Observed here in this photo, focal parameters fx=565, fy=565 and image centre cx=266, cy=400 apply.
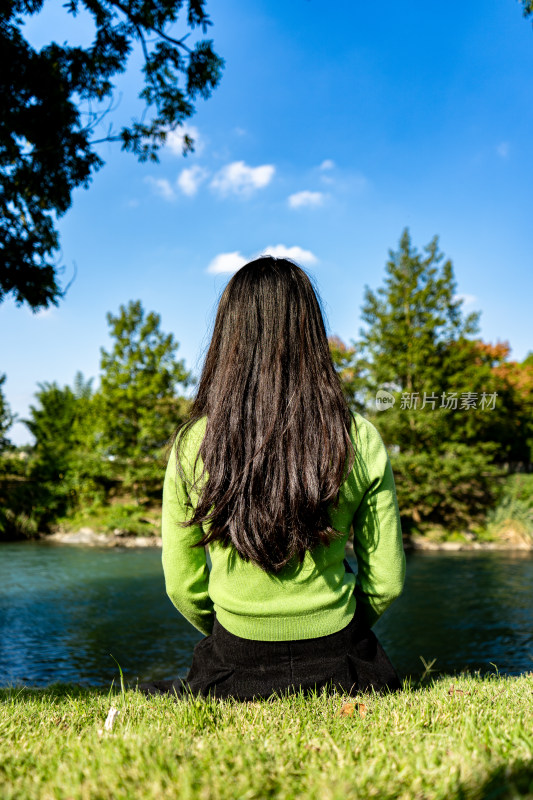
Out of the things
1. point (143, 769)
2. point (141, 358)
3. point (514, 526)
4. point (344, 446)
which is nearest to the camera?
point (143, 769)

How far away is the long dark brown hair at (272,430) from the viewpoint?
5.52ft

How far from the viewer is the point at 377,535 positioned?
1871mm

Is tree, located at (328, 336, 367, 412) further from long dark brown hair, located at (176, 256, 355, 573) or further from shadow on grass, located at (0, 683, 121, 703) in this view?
long dark brown hair, located at (176, 256, 355, 573)

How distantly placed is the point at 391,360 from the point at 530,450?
9078 millimetres

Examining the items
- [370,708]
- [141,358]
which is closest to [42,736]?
[370,708]

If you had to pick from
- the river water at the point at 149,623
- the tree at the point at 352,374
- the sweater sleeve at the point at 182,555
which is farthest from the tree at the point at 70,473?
the sweater sleeve at the point at 182,555

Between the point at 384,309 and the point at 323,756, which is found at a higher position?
the point at 384,309

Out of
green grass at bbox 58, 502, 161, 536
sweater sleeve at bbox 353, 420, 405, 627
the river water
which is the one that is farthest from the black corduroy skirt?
green grass at bbox 58, 502, 161, 536

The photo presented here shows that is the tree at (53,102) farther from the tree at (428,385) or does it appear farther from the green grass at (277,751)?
the tree at (428,385)

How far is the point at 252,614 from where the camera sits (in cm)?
177

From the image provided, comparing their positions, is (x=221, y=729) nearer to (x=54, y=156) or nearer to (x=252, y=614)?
(x=252, y=614)

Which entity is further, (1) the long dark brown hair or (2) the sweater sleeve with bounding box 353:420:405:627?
(2) the sweater sleeve with bounding box 353:420:405:627

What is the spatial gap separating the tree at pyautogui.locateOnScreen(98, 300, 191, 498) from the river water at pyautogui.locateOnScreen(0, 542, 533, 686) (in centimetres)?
727

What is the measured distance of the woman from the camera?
169 centimetres
